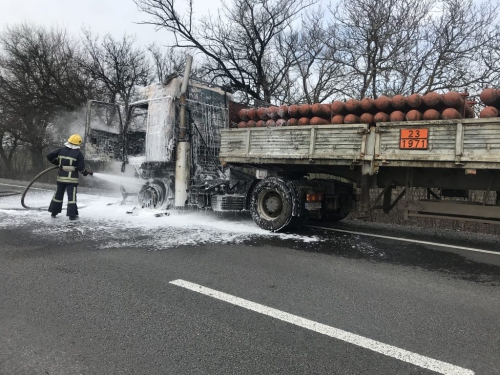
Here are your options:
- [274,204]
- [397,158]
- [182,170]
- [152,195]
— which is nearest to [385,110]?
[397,158]

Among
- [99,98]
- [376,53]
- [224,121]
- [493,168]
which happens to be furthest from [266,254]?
[99,98]

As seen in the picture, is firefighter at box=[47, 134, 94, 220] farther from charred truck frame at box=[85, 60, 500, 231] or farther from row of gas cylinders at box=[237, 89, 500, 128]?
row of gas cylinders at box=[237, 89, 500, 128]

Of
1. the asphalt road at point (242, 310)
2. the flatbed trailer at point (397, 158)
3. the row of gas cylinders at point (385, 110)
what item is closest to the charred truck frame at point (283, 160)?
the flatbed trailer at point (397, 158)

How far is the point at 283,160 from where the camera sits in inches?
282

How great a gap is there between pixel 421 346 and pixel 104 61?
20725 mm

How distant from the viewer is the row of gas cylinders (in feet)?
18.3

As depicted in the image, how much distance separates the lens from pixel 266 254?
5.63 m

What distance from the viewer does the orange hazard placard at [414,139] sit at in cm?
566

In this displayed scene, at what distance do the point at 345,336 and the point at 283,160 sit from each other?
4.45 meters

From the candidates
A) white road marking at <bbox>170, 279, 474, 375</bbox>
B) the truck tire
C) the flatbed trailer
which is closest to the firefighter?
the flatbed trailer

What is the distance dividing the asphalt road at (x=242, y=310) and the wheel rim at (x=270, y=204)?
1.69 metres

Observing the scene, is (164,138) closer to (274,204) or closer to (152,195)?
(152,195)

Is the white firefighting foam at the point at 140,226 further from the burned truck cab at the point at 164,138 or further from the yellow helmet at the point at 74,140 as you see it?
the yellow helmet at the point at 74,140

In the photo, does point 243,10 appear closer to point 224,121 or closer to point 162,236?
point 224,121
